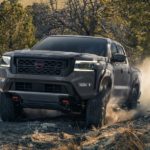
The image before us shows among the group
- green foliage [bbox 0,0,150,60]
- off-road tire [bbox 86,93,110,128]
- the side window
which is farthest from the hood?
green foliage [bbox 0,0,150,60]

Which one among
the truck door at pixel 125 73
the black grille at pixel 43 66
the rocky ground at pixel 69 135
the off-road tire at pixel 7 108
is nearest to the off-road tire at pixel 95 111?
the rocky ground at pixel 69 135

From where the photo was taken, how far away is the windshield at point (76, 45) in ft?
37.3

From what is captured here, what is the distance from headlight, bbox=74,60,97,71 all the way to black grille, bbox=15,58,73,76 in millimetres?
124

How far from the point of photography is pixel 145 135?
25.7 feet

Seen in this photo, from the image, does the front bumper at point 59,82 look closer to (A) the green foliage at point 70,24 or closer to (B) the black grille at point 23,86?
(B) the black grille at point 23,86

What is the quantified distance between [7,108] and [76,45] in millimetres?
1965

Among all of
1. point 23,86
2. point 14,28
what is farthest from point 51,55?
point 14,28

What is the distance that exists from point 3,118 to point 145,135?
3880 mm

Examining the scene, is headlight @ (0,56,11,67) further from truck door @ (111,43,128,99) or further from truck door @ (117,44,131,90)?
truck door @ (117,44,131,90)

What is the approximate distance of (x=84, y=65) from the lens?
10078 millimetres

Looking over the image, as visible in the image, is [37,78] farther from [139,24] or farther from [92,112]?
[139,24]

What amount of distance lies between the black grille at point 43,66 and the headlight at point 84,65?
124 mm

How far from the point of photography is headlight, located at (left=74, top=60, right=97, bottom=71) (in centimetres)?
1000

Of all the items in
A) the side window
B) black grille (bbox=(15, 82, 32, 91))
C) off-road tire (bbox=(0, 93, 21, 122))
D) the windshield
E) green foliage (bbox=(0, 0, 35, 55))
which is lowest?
green foliage (bbox=(0, 0, 35, 55))
